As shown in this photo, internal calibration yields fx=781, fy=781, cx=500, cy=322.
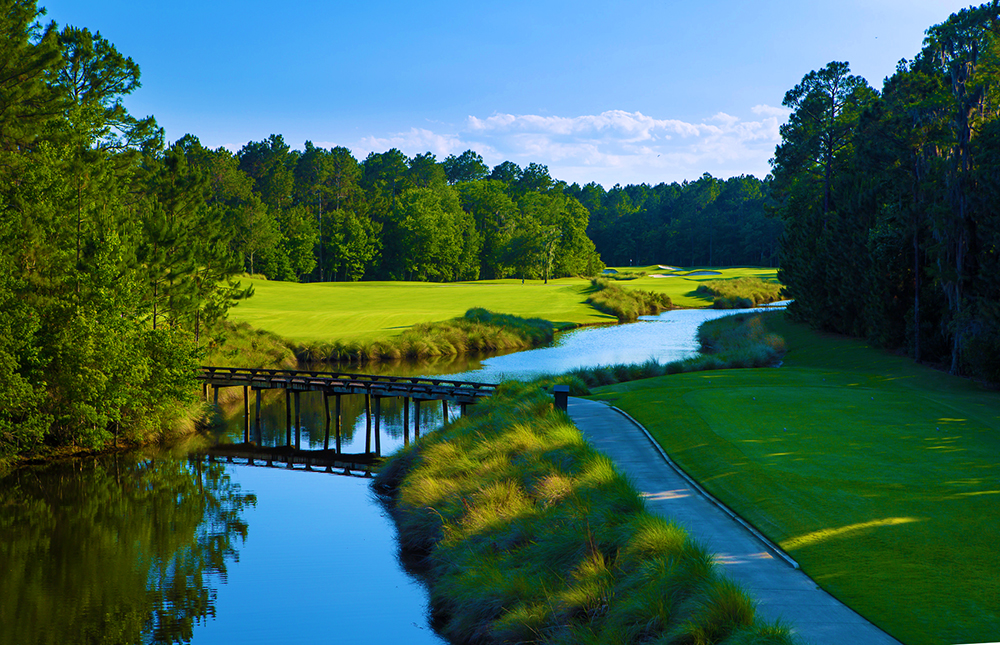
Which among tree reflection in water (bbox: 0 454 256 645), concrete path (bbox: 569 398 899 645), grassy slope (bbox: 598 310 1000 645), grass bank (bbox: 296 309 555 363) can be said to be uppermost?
grassy slope (bbox: 598 310 1000 645)

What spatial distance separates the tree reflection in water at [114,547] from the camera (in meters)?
14.0

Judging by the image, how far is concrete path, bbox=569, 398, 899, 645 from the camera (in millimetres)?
8281

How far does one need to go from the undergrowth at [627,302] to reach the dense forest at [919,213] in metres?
24.1

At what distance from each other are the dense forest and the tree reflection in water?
75.9 ft

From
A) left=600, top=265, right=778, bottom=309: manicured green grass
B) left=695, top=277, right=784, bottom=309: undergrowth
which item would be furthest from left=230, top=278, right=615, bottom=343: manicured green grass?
left=695, top=277, right=784, bottom=309: undergrowth

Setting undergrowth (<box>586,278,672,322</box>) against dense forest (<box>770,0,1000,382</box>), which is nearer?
dense forest (<box>770,0,1000,382</box>)

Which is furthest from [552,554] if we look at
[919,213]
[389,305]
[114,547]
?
[389,305]

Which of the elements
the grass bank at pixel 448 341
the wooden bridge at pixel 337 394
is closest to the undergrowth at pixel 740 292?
the grass bank at pixel 448 341

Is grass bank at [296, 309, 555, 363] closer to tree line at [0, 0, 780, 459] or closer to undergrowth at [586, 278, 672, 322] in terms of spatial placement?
tree line at [0, 0, 780, 459]

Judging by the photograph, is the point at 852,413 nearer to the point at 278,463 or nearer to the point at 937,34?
the point at 278,463

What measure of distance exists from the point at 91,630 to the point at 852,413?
16.8m

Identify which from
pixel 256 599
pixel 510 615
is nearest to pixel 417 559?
pixel 256 599

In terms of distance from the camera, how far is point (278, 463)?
88.8ft

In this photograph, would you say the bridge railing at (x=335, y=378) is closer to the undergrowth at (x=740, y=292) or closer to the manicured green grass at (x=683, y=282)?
the undergrowth at (x=740, y=292)
